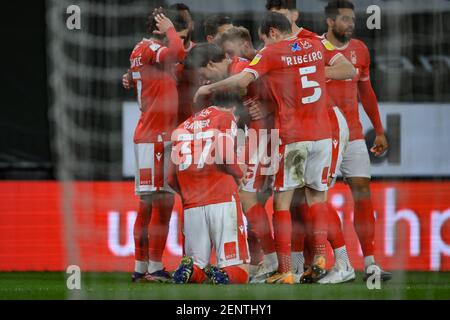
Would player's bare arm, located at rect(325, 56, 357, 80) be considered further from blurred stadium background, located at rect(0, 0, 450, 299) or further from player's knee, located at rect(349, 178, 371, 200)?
player's knee, located at rect(349, 178, 371, 200)

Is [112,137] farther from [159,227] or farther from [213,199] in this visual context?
[213,199]

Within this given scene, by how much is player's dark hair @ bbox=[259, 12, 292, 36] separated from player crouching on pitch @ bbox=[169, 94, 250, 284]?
16.4 inches

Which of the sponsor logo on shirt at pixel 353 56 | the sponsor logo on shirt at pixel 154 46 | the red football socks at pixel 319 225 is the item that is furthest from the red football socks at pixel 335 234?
the sponsor logo on shirt at pixel 154 46

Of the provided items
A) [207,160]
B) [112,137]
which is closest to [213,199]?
[207,160]

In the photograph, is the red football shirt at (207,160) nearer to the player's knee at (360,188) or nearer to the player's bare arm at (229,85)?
the player's bare arm at (229,85)

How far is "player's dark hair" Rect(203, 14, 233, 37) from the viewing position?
23.8 ft

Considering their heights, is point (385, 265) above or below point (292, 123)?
below

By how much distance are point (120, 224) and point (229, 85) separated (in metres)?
2.09

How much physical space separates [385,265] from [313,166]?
1.50 metres

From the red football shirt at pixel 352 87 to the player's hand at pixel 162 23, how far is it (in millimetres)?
988

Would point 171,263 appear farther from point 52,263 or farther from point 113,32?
point 113,32

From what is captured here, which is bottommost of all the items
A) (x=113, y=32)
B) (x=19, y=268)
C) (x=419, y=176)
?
(x=19, y=268)

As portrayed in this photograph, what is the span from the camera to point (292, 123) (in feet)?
22.6
